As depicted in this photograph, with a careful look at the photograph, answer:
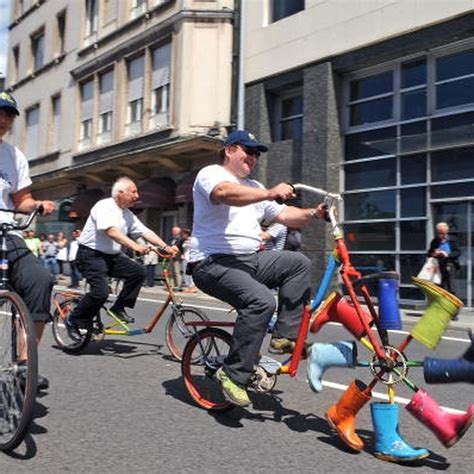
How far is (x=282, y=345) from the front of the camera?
429cm

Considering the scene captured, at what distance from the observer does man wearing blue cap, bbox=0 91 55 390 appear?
395 centimetres

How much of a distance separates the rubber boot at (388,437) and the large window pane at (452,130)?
37.1ft

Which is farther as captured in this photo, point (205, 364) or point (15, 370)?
point (205, 364)

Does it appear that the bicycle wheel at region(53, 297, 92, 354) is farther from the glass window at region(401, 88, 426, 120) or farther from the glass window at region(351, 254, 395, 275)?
the glass window at region(401, 88, 426, 120)

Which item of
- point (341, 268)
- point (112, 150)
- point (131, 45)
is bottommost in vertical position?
point (341, 268)

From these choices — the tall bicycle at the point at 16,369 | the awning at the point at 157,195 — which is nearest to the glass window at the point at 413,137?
the awning at the point at 157,195

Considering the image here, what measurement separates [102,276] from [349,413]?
3522mm

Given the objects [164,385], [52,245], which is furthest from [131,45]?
[164,385]

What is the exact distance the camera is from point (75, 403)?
→ 4.74 meters

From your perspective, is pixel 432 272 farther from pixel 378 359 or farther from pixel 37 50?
pixel 37 50

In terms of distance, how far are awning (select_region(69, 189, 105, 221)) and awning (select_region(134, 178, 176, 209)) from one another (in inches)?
207

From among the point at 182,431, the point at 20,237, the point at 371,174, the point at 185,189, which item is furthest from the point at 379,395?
the point at 185,189

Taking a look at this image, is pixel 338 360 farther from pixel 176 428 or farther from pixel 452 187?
pixel 452 187

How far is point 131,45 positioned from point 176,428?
21080 millimetres
